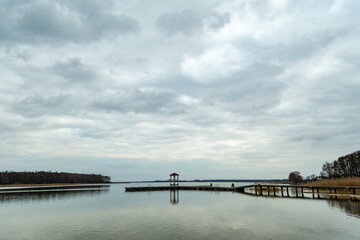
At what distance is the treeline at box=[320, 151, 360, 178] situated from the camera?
342ft

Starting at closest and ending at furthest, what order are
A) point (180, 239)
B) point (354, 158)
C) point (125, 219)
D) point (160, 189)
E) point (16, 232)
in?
point (180, 239), point (16, 232), point (125, 219), point (160, 189), point (354, 158)

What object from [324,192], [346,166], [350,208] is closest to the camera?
[350,208]

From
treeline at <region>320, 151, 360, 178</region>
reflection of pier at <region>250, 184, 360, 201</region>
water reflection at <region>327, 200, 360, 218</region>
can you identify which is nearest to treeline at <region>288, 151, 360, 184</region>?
treeline at <region>320, 151, 360, 178</region>

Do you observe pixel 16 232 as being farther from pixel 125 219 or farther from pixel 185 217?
pixel 185 217

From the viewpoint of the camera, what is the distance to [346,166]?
11256 centimetres

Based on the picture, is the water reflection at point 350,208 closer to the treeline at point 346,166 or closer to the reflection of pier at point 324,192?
the reflection of pier at point 324,192

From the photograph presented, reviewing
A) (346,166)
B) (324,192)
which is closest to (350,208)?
(324,192)

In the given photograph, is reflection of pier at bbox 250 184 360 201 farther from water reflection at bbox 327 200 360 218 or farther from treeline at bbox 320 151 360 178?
treeline at bbox 320 151 360 178

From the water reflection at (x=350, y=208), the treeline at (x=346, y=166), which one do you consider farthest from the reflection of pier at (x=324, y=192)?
the treeline at (x=346, y=166)

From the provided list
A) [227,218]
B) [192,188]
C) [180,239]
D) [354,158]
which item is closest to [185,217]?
[227,218]

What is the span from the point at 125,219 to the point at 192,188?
6487 cm

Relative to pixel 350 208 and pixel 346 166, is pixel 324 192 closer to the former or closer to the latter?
pixel 350 208

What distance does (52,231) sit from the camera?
24031 millimetres

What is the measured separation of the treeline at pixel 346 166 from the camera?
342 feet
